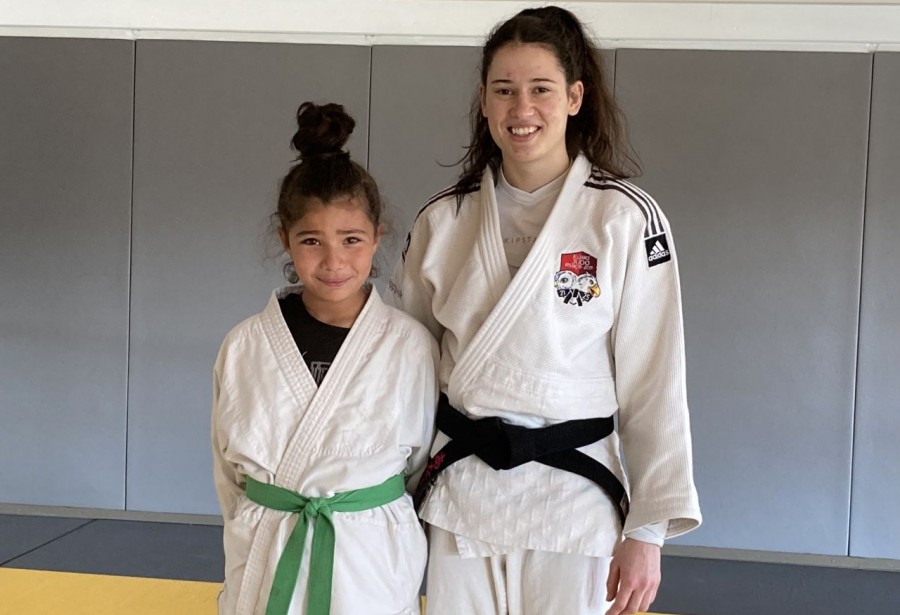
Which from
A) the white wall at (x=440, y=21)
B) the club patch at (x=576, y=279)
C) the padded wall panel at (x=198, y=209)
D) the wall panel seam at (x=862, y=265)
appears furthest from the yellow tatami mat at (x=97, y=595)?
the wall panel seam at (x=862, y=265)

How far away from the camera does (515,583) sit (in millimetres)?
1528

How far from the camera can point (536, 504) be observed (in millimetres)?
1500

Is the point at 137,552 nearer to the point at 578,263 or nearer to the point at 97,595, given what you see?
the point at 97,595

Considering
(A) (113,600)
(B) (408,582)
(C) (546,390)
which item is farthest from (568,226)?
(A) (113,600)

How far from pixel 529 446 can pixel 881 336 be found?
307cm

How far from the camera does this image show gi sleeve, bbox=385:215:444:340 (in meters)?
1.71

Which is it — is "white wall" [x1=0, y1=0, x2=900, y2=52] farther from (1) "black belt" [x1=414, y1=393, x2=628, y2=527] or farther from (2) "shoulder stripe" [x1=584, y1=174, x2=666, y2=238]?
(1) "black belt" [x1=414, y1=393, x2=628, y2=527]

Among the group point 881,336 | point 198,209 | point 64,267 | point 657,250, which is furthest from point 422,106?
point 657,250

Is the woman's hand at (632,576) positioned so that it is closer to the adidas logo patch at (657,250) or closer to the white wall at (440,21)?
the adidas logo patch at (657,250)

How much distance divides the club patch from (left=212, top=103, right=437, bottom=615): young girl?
11.3 inches

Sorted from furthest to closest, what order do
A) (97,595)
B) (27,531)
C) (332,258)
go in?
(27,531), (97,595), (332,258)

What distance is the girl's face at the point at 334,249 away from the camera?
1.58 metres

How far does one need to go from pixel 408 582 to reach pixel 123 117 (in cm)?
342

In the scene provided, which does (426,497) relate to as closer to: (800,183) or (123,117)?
(800,183)
